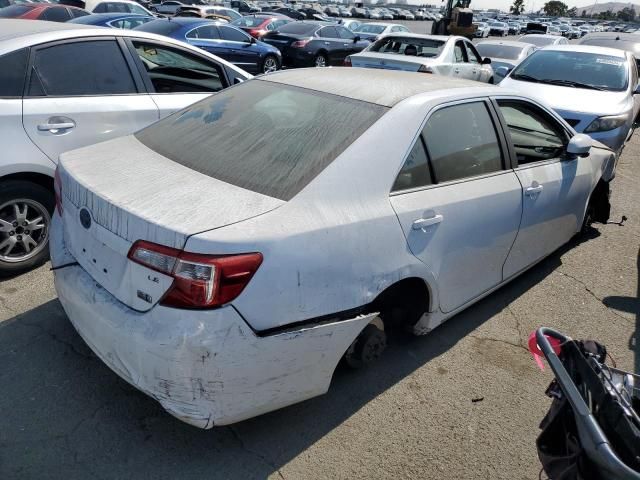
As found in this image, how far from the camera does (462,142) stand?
120 inches

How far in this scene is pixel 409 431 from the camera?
2590 millimetres

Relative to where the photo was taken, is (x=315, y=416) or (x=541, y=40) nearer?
(x=315, y=416)

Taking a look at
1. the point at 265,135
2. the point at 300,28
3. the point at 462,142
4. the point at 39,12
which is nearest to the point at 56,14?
the point at 39,12

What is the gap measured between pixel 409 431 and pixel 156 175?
1742mm

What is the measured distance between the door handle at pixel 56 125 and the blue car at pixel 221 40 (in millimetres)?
7200

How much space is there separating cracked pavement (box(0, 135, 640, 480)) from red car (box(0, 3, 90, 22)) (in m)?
10.8

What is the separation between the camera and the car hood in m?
6.89

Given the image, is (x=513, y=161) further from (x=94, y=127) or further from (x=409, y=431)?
(x=94, y=127)

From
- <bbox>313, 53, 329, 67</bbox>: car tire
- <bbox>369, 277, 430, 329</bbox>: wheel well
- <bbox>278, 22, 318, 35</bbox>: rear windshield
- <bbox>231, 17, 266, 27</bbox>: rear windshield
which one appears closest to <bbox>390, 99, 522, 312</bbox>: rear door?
<bbox>369, 277, 430, 329</bbox>: wheel well

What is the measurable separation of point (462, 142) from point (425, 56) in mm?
7193

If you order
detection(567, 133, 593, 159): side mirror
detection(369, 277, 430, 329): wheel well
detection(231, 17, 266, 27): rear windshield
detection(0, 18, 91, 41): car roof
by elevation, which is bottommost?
detection(369, 277, 430, 329): wheel well

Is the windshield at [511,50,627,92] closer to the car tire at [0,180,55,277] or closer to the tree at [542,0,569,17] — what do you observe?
the car tire at [0,180,55,277]

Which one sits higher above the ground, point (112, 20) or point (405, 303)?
point (112, 20)

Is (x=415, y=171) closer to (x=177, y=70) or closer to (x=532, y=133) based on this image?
(x=532, y=133)
